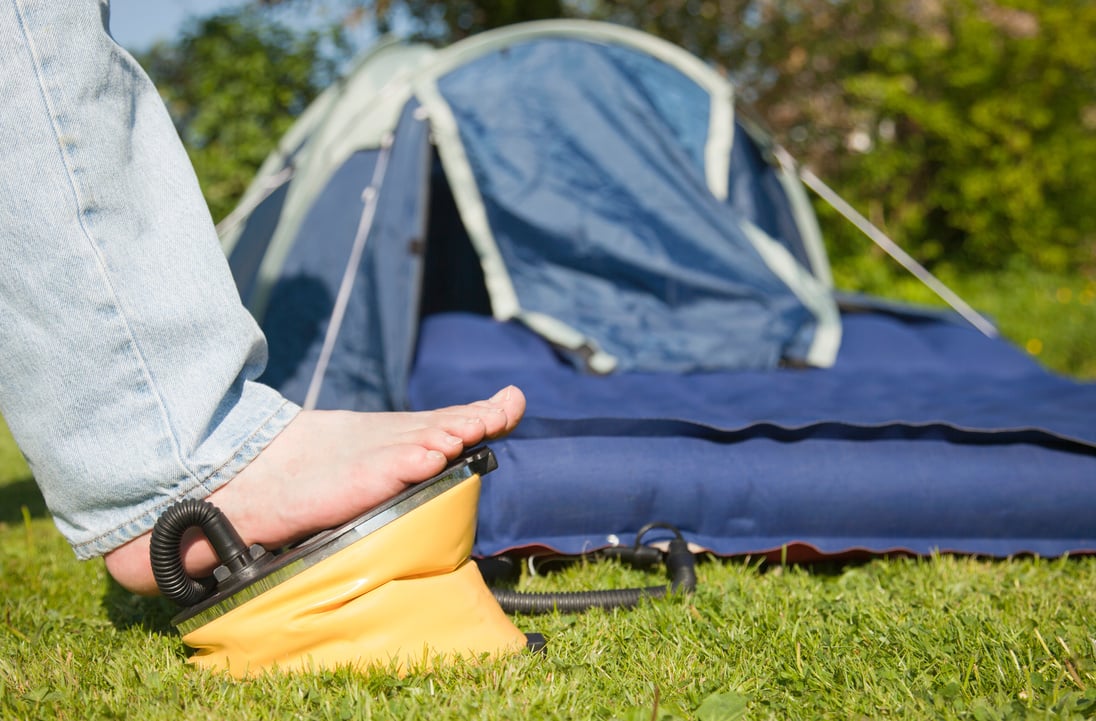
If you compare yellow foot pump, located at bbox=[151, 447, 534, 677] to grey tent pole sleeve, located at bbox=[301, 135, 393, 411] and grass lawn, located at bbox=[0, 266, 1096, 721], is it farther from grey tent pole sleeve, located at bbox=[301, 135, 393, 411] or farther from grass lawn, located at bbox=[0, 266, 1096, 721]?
grey tent pole sleeve, located at bbox=[301, 135, 393, 411]

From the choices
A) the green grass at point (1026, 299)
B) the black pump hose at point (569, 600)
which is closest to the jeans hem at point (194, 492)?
the black pump hose at point (569, 600)

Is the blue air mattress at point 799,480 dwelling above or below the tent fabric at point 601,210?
below

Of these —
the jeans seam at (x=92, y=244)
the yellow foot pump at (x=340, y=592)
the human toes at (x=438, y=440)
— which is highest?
the jeans seam at (x=92, y=244)

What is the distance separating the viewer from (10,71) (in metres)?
1.01

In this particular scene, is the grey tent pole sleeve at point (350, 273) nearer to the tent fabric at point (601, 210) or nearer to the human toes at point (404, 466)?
the tent fabric at point (601, 210)

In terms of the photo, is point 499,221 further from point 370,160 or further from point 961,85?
point 961,85

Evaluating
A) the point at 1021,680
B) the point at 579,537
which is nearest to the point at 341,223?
the point at 579,537

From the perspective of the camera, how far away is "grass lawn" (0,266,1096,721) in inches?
39.3

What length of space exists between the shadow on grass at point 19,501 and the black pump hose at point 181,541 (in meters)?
1.02

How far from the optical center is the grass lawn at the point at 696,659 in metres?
1.00

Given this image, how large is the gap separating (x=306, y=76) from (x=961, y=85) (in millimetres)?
3221

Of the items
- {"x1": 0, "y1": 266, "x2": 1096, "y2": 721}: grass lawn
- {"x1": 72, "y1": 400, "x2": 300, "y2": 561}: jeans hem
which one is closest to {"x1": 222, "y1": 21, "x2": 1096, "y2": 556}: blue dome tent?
{"x1": 0, "y1": 266, "x2": 1096, "y2": 721}: grass lawn

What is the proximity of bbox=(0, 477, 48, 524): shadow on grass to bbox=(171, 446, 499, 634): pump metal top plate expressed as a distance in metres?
1.03

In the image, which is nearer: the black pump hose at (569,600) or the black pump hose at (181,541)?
the black pump hose at (181,541)
